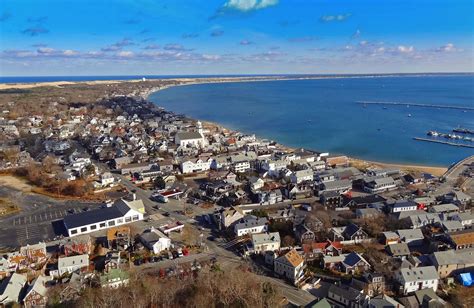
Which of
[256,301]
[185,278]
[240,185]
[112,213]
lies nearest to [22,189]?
[112,213]

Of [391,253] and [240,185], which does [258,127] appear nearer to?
[240,185]

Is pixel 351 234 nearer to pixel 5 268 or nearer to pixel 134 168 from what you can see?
pixel 5 268

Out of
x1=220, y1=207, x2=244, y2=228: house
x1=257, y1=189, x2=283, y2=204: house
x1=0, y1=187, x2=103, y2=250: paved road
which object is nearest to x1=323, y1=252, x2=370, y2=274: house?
x1=220, y1=207, x2=244, y2=228: house

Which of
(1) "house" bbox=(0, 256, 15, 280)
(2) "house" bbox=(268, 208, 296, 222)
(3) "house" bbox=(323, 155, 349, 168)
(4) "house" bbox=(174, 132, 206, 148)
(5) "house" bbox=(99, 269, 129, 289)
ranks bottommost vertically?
(1) "house" bbox=(0, 256, 15, 280)

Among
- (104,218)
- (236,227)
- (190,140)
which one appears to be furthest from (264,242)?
(190,140)

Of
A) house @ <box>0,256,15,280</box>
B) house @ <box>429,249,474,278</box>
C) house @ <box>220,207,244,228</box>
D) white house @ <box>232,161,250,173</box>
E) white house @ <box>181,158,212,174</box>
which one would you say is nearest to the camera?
house @ <box>429,249,474,278</box>

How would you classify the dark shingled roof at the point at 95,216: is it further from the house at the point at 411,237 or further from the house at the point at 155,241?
the house at the point at 411,237

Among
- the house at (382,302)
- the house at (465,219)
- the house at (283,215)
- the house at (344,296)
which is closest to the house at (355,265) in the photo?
the house at (344,296)

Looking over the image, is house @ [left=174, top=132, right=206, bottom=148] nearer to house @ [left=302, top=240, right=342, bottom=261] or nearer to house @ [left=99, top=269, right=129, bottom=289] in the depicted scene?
house @ [left=302, top=240, right=342, bottom=261]
